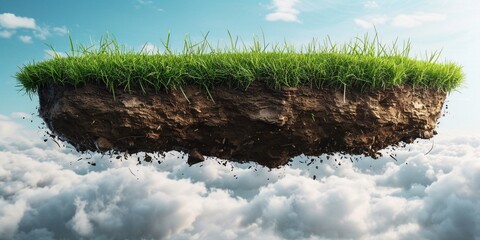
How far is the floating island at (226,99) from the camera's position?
4004 millimetres

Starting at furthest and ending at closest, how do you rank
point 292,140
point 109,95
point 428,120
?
1. point 428,120
2. point 292,140
3. point 109,95

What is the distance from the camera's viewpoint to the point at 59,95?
410 cm

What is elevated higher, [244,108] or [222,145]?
[244,108]

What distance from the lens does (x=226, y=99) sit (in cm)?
407

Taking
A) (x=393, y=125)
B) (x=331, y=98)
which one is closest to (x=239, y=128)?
(x=331, y=98)

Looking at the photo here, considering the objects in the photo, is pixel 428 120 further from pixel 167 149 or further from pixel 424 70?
pixel 167 149

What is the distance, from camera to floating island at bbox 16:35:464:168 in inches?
158

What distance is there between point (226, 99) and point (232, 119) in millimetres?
190

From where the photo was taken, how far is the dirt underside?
400 cm

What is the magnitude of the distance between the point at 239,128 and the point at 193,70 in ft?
2.16

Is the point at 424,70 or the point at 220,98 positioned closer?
the point at 220,98

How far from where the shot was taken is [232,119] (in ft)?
13.6

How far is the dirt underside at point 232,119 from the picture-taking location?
4004 millimetres

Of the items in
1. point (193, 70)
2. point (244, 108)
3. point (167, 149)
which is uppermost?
point (193, 70)
